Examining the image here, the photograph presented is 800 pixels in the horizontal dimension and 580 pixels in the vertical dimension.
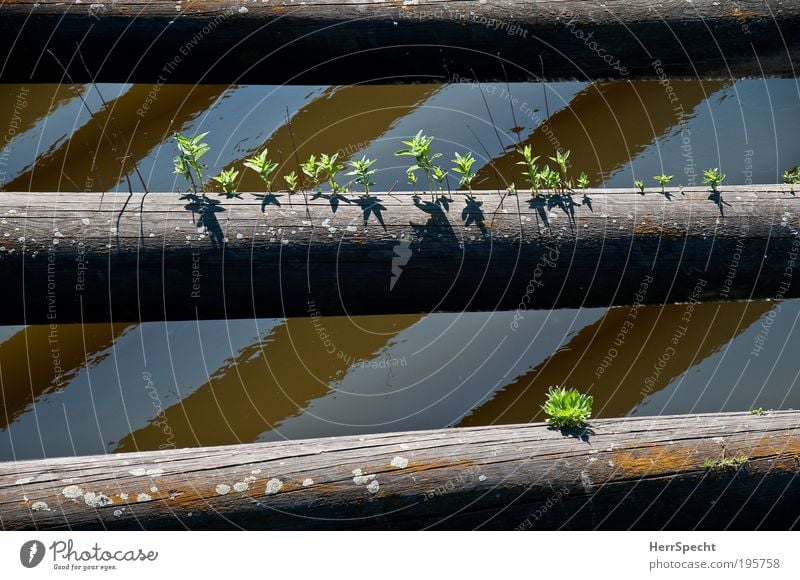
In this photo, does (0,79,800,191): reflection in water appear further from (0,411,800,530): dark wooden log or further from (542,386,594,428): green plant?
(0,411,800,530): dark wooden log

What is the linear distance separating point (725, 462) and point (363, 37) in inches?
116

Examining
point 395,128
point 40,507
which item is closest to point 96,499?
point 40,507

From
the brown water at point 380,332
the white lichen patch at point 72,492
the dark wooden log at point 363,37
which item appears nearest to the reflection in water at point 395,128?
the brown water at point 380,332

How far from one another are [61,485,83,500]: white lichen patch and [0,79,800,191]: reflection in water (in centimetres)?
281

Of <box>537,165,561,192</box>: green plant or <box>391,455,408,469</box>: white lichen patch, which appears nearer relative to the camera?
<box>391,455,408,469</box>: white lichen patch

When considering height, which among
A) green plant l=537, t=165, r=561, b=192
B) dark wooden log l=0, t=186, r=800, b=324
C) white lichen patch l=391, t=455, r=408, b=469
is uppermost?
green plant l=537, t=165, r=561, b=192

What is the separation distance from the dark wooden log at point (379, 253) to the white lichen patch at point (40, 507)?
2.92 ft

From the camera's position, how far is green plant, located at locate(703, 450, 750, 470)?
130 inches

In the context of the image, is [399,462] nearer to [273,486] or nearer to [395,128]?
[273,486]

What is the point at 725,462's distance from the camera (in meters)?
3.31

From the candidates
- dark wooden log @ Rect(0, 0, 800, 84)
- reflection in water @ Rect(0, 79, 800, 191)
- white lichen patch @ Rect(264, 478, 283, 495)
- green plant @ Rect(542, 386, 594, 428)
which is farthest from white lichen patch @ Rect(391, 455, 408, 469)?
reflection in water @ Rect(0, 79, 800, 191)

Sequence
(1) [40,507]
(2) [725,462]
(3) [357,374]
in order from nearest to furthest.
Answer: (1) [40,507] < (2) [725,462] < (3) [357,374]

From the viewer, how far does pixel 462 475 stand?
10.5ft
